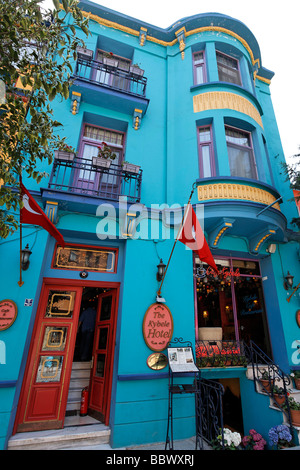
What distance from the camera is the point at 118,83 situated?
28.5 feet

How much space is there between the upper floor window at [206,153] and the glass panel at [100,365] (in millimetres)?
5997

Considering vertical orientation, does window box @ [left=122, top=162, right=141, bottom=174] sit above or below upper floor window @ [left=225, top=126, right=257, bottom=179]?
below

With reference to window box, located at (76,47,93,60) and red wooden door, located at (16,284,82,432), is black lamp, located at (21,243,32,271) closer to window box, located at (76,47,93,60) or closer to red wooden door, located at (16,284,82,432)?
red wooden door, located at (16,284,82,432)

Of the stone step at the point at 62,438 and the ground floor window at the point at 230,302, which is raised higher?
the ground floor window at the point at 230,302

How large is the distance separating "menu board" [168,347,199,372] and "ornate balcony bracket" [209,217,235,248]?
9.95 feet

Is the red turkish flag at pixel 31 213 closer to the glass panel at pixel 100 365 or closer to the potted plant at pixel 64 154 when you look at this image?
the potted plant at pixel 64 154

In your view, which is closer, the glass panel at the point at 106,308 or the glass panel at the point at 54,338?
the glass panel at the point at 54,338

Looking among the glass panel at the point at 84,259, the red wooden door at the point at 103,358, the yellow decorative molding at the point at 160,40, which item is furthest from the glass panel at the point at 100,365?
the yellow decorative molding at the point at 160,40

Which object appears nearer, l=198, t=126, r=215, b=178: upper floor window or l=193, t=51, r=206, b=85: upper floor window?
l=198, t=126, r=215, b=178: upper floor window

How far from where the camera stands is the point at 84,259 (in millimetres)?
6445

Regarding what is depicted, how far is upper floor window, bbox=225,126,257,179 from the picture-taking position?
26.4ft

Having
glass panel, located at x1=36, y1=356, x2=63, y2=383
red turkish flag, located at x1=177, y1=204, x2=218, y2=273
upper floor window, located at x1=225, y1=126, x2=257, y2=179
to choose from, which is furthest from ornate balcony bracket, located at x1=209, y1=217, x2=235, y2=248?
glass panel, located at x1=36, y1=356, x2=63, y2=383

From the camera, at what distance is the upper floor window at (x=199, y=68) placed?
905 cm

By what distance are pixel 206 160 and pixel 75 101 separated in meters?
4.45
